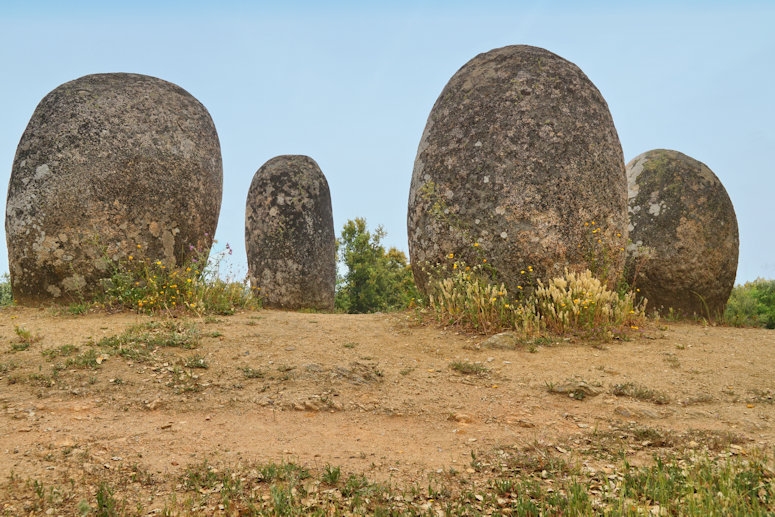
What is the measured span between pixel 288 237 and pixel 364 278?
4.27 m

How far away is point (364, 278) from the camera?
17844mm

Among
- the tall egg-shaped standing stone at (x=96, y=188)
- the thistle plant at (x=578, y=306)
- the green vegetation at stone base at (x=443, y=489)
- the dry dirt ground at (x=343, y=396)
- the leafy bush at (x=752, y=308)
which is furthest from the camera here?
the leafy bush at (x=752, y=308)

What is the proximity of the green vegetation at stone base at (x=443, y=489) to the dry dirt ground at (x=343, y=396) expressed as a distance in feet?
0.42

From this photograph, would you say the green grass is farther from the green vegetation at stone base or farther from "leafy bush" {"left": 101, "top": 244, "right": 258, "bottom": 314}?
"leafy bush" {"left": 101, "top": 244, "right": 258, "bottom": 314}

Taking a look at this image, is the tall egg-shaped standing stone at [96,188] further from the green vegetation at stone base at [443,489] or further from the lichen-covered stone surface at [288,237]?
the green vegetation at stone base at [443,489]

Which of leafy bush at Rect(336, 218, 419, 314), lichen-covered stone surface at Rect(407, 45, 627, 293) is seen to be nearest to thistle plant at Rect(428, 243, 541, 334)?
lichen-covered stone surface at Rect(407, 45, 627, 293)

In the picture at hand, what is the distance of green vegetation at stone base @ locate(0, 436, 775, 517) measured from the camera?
125 inches

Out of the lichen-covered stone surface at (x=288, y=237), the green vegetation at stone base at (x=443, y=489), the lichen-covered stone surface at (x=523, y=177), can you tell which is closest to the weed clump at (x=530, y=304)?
the lichen-covered stone surface at (x=523, y=177)

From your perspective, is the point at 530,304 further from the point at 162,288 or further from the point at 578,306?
the point at 162,288

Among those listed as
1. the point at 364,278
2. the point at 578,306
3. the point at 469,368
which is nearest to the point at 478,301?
the point at 578,306

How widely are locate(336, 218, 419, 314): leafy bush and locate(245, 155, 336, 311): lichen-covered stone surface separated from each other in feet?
10.6

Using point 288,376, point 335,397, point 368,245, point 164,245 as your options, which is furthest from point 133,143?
point 368,245

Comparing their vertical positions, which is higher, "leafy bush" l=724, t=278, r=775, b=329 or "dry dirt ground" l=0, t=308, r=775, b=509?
"leafy bush" l=724, t=278, r=775, b=329

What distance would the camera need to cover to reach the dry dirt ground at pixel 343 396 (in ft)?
13.4
